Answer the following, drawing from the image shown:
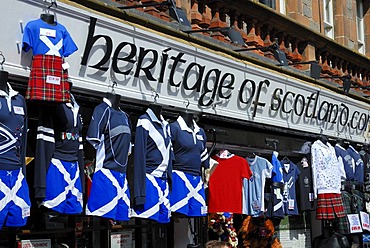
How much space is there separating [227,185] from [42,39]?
3.43 metres

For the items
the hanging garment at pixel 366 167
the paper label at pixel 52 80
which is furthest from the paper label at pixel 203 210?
the hanging garment at pixel 366 167

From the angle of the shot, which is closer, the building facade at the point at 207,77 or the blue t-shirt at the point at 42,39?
the blue t-shirt at the point at 42,39

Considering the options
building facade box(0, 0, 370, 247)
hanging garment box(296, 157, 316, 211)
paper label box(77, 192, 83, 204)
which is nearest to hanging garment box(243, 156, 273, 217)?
building facade box(0, 0, 370, 247)

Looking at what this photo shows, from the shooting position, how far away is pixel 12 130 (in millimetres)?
5797

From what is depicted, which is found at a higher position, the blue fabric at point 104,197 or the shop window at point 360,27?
the shop window at point 360,27

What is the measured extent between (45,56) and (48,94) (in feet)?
1.14

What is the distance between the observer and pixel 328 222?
11.8m

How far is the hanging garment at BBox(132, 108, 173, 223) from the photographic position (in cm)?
702

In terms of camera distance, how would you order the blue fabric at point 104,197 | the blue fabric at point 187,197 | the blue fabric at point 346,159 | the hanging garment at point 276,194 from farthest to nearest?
the blue fabric at point 346,159, the hanging garment at point 276,194, the blue fabric at point 187,197, the blue fabric at point 104,197

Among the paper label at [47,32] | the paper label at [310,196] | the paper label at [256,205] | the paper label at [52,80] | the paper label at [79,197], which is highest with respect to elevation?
the paper label at [47,32]

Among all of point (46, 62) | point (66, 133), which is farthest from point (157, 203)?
point (46, 62)

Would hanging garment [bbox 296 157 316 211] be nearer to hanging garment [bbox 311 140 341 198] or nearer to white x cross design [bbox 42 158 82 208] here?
hanging garment [bbox 311 140 341 198]

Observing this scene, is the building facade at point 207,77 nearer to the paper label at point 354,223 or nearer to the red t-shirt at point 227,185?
the red t-shirt at point 227,185

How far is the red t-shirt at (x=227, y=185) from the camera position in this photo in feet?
28.7
